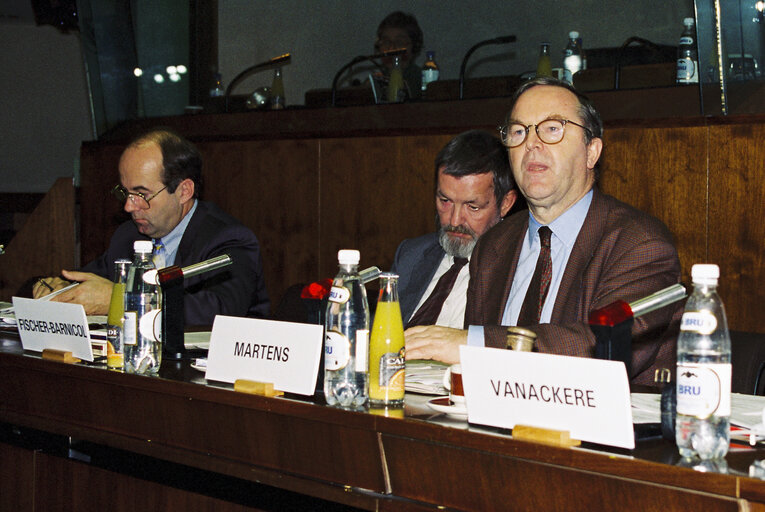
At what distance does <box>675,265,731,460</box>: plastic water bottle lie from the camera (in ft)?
3.30

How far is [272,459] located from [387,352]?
256mm

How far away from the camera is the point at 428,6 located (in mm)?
7500

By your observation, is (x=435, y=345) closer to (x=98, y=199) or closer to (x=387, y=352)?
(x=387, y=352)

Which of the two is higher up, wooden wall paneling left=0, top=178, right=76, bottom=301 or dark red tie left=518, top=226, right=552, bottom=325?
wooden wall paneling left=0, top=178, right=76, bottom=301

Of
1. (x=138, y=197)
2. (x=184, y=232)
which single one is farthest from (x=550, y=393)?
(x=138, y=197)

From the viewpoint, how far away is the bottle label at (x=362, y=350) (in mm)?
1363

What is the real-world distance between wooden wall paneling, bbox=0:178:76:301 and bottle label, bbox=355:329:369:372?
3.32m

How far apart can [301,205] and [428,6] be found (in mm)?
4128

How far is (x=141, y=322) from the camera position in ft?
5.44

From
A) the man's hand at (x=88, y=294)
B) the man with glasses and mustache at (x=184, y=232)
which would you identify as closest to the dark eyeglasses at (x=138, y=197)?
the man with glasses and mustache at (x=184, y=232)

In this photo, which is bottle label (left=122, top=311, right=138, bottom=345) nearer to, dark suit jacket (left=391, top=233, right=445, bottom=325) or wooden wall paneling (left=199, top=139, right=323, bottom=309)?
dark suit jacket (left=391, top=233, right=445, bottom=325)

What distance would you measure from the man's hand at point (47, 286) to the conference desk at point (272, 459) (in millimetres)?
780

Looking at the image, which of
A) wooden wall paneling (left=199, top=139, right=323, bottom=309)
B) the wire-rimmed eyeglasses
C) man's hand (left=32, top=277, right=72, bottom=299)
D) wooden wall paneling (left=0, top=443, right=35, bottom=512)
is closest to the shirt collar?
the wire-rimmed eyeglasses

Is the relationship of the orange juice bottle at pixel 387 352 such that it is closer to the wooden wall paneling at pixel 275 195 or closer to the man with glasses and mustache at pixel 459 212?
the man with glasses and mustache at pixel 459 212
